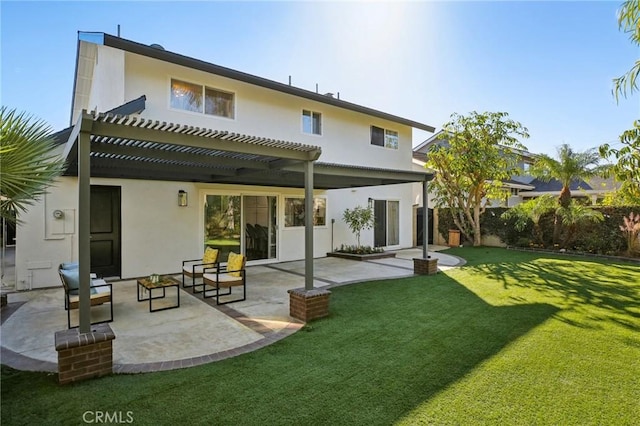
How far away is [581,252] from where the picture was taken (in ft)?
46.3

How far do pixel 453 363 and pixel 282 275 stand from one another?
654 cm

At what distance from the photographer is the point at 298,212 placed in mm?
13250

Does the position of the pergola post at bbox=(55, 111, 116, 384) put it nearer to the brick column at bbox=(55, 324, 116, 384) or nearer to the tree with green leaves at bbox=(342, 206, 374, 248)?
the brick column at bbox=(55, 324, 116, 384)

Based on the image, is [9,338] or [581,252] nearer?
[9,338]

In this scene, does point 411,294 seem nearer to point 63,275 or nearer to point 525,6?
point 63,275

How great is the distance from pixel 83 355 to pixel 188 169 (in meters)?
4.90

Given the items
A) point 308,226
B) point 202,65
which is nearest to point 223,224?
point 202,65

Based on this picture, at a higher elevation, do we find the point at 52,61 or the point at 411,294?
the point at 52,61

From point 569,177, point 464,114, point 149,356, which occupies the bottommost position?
point 149,356

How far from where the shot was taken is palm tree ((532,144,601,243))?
14586mm

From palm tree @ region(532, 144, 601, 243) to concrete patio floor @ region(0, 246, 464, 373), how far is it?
11415mm

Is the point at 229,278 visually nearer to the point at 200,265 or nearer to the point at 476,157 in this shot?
the point at 200,265

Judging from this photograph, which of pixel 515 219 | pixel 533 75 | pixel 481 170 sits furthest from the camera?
pixel 515 219

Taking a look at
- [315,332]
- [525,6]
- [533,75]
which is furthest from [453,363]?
[533,75]
